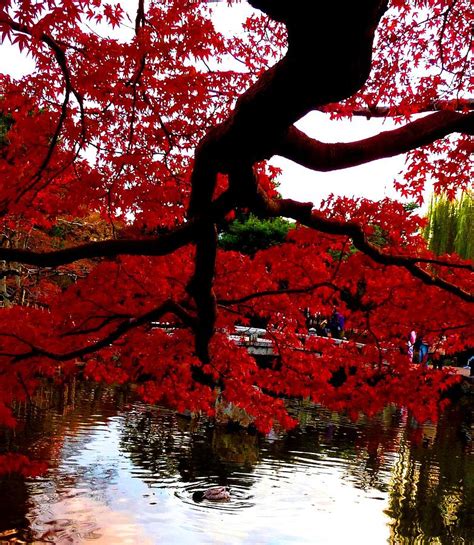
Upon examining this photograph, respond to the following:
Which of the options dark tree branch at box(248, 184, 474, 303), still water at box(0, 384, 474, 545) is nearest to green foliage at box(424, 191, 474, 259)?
still water at box(0, 384, 474, 545)

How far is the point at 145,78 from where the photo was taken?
800cm

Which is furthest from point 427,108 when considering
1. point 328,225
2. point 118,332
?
point 118,332

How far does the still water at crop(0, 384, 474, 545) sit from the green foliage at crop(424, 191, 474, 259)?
12400 mm

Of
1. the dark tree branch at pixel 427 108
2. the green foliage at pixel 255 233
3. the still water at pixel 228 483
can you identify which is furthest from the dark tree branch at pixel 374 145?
the green foliage at pixel 255 233

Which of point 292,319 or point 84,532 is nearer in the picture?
point 84,532

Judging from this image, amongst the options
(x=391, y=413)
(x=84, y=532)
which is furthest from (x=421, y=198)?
(x=391, y=413)

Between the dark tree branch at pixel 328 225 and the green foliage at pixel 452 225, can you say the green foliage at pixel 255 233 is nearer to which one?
the green foliage at pixel 452 225

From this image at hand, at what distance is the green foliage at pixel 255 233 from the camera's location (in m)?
30.3

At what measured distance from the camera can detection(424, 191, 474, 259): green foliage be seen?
3105 centimetres

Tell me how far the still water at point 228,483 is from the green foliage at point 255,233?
447 inches

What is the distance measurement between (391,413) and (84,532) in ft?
61.4

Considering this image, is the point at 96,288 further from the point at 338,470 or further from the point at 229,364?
the point at 338,470

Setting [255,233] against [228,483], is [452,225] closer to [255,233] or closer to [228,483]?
[255,233]

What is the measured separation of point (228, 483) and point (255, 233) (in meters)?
18.4
